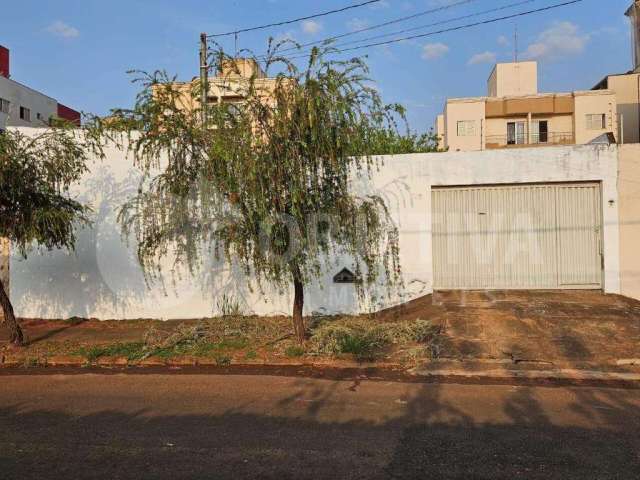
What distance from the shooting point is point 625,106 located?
107ft

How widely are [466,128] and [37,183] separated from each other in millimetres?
30054

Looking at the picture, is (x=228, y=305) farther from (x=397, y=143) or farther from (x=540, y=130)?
(x=540, y=130)

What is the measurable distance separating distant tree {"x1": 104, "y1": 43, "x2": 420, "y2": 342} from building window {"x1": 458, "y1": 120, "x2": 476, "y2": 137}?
27543 mm

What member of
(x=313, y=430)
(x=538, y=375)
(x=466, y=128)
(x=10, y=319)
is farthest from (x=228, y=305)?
(x=466, y=128)

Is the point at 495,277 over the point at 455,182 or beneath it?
beneath

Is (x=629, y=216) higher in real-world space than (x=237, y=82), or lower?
lower

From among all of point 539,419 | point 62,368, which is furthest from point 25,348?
point 539,419

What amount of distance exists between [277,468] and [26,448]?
230 centimetres

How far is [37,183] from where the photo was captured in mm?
8797

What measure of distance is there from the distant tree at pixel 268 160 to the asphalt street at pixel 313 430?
2270 mm

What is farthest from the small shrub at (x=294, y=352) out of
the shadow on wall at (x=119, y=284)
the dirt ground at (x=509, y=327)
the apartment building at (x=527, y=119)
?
the apartment building at (x=527, y=119)

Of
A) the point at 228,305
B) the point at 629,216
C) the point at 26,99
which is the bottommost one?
the point at 228,305

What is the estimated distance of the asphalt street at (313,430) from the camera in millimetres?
4219

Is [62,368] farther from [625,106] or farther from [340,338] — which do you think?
[625,106]
